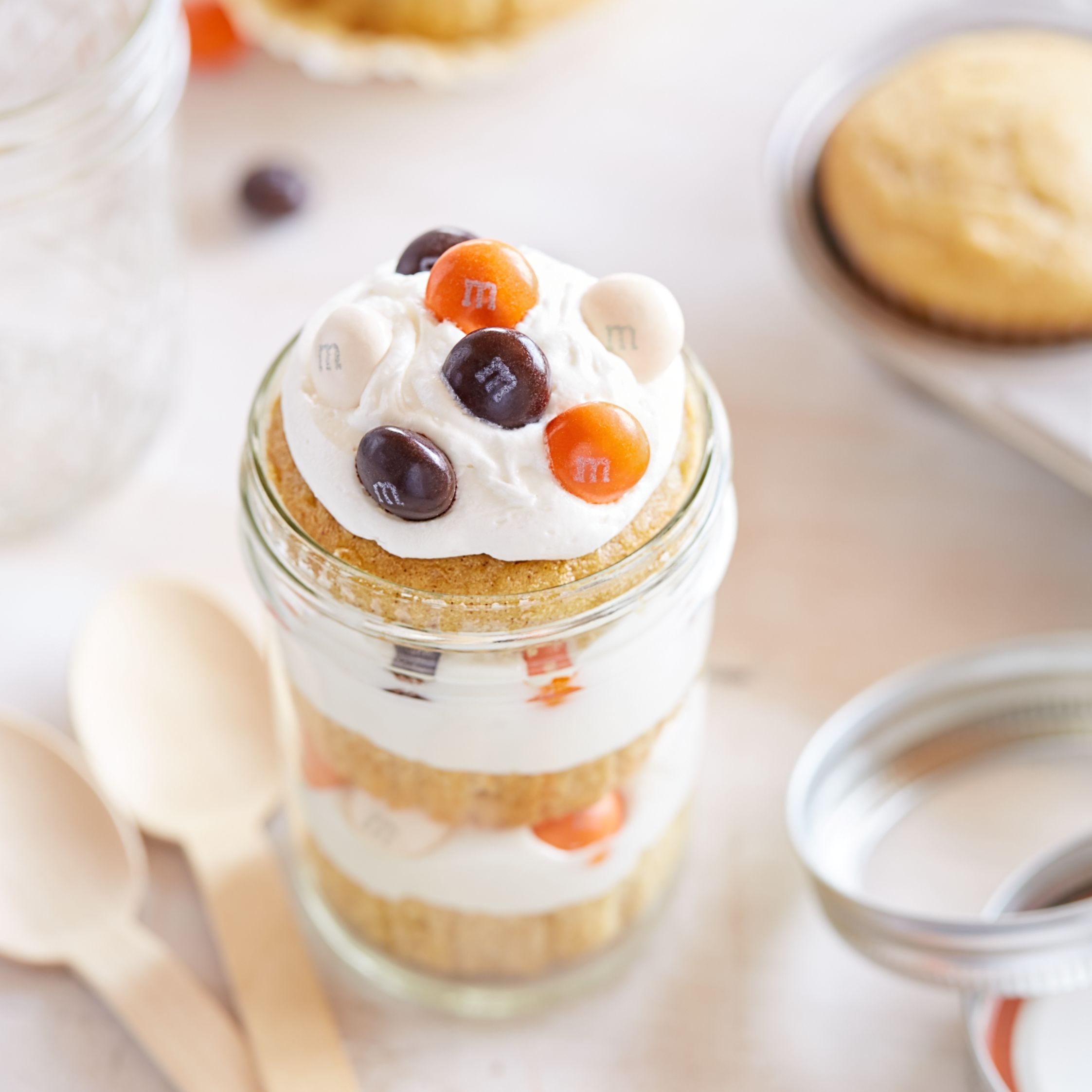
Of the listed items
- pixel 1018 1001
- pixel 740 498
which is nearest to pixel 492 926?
pixel 1018 1001

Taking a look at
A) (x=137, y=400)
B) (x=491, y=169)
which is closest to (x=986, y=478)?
(x=491, y=169)

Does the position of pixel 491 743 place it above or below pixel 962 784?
above

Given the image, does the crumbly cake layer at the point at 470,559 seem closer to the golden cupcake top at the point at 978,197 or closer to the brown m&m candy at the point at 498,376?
the brown m&m candy at the point at 498,376

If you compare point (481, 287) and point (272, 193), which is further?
point (272, 193)

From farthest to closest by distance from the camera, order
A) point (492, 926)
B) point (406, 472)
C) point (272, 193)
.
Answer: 1. point (272, 193)
2. point (492, 926)
3. point (406, 472)

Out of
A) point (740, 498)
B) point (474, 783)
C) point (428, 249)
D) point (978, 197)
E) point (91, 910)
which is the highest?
point (428, 249)

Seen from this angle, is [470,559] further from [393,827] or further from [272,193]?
[272,193]

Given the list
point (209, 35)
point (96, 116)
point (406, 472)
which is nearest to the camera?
point (406, 472)

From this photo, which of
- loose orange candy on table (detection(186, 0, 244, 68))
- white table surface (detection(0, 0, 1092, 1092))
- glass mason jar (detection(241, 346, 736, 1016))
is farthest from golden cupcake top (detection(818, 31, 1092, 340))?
loose orange candy on table (detection(186, 0, 244, 68))
